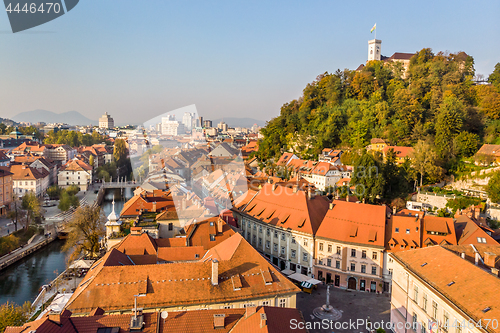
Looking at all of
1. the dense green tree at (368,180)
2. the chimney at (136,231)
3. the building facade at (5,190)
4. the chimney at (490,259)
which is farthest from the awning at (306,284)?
the building facade at (5,190)

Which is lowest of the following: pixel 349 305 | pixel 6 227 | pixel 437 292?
pixel 349 305

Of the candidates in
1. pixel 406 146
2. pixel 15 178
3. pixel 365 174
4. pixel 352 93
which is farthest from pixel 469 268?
pixel 15 178

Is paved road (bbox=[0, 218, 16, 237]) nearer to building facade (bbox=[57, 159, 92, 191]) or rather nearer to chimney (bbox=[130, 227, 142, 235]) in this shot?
chimney (bbox=[130, 227, 142, 235])

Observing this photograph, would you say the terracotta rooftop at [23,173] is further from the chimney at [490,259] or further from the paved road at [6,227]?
the chimney at [490,259]

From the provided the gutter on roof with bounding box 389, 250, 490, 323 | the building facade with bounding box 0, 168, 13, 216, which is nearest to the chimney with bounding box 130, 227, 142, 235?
the gutter on roof with bounding box 389, 250, 490, 323

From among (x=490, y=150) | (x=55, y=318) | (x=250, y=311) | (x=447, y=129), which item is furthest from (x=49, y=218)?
(x=490, y=150)

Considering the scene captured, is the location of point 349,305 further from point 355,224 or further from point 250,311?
point 250,311
